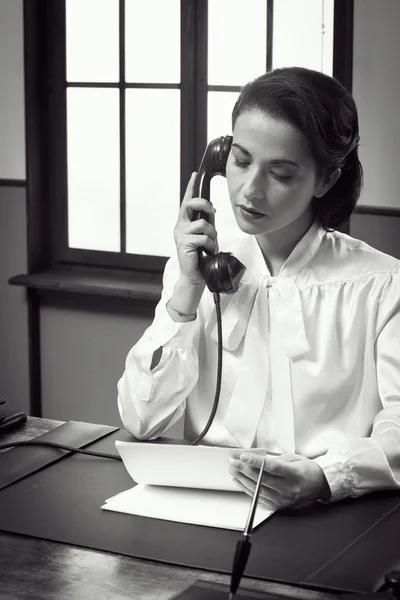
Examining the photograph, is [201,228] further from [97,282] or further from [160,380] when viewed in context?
[97,282]

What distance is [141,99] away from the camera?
3703 mm

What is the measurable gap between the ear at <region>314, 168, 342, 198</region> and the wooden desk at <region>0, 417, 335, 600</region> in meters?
0.87

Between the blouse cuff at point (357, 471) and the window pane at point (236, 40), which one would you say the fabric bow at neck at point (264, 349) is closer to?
the blouse cuff at point (357, 471)

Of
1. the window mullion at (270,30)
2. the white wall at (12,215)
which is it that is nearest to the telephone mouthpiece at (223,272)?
the window mullion at (270,30)

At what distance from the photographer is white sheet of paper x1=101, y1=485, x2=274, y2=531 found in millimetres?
1450

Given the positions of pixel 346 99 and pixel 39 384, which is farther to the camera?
pixel 39 384

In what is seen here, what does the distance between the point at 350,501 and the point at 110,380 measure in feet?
7.60

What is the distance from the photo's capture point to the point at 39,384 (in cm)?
398

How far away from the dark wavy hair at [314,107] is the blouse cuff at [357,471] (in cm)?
55

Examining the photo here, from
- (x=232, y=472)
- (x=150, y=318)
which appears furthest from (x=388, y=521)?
(x=150, y=318)

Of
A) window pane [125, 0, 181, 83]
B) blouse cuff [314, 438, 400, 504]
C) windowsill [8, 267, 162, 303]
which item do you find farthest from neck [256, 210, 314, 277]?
window pane [125, 0, 181, 83]

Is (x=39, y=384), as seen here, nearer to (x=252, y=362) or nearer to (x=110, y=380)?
(x=110, y=380)

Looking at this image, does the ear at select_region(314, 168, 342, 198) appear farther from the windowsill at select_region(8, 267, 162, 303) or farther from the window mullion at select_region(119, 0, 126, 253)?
the window mullion at select_region(119, 0, 126, 253)

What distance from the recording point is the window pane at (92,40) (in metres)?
3.71
